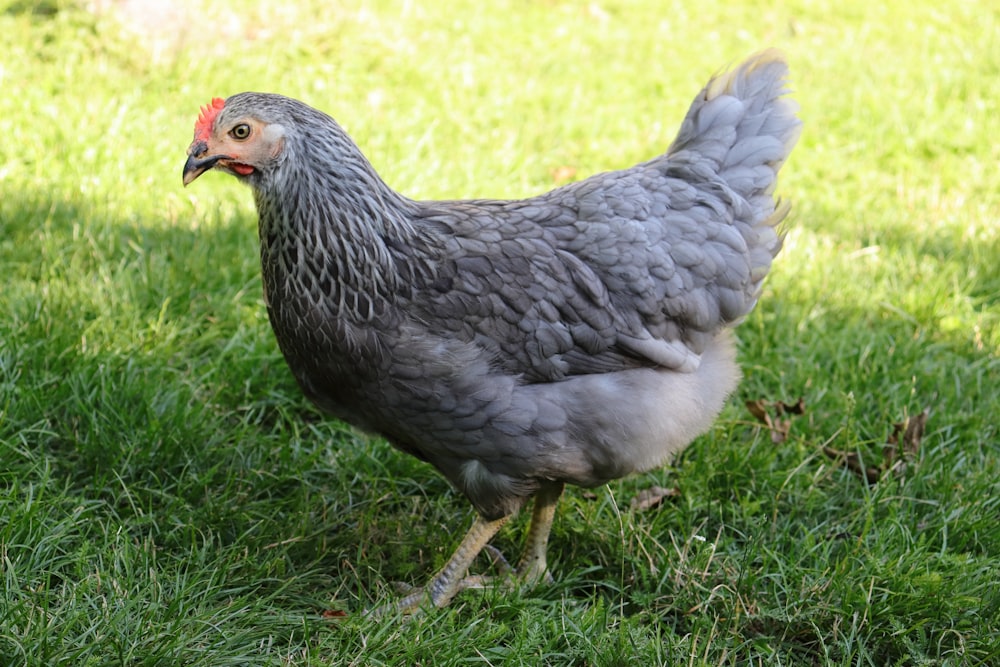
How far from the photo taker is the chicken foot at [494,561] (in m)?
3.11

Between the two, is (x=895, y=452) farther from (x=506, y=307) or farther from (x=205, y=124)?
(x=205, y=124)

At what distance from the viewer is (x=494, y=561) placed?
3.47 metres

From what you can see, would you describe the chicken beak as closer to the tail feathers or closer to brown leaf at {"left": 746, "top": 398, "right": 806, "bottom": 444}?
the tail feathers

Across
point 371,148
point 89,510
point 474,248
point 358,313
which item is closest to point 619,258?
point 474,248

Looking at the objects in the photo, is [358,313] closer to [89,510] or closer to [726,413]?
[89,510]

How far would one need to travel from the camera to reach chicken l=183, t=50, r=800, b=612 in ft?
9.52

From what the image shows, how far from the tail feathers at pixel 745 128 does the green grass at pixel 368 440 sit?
1027mm

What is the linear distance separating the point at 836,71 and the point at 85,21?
223 inches

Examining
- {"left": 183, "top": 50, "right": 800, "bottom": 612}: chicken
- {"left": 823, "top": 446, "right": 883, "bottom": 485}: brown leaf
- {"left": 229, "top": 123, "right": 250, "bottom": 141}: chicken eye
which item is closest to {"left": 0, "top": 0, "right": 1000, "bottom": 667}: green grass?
{"left": 823, "top": 446, "right": 883, "bottom": 485}: brown leaf

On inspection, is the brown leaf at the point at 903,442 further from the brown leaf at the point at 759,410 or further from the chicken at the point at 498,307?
the chicken at the point at 498,307

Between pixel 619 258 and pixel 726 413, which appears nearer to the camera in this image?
pixel 619 258

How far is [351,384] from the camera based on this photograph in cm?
296

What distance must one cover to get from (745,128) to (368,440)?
5.98 ft

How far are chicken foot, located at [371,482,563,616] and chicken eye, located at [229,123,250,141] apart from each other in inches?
55.5
